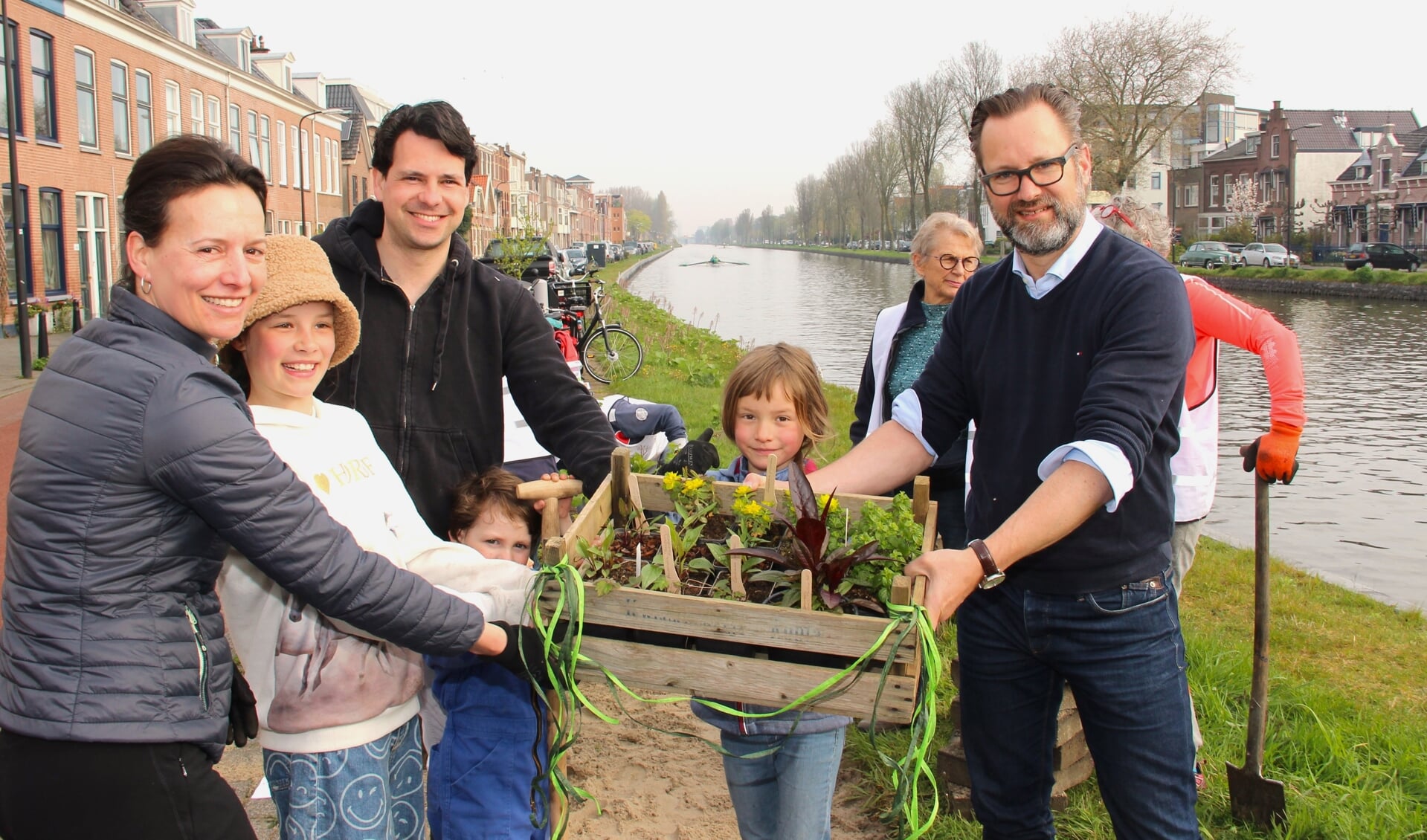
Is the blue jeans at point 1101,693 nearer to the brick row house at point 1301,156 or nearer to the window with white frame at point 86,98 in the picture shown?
the window with white frame at point 86,98

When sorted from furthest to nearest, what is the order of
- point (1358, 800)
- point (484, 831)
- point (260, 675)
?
point (1358, 800) < point (484, 831) < point (260, 675)

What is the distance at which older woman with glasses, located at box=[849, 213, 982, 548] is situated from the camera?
404 centimetres

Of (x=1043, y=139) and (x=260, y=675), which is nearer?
(x=260, y=675)

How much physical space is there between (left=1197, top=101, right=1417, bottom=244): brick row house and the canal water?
26.4 metres

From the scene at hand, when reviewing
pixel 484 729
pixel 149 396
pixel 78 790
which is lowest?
pixel 484 729

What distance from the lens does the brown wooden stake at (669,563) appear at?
208 centimetres

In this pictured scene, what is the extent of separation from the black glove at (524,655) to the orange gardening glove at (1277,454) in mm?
2430

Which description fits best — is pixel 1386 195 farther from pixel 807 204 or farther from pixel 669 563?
pixel 807 204

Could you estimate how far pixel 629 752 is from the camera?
13.0 ft

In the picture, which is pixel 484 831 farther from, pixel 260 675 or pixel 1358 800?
pixel 1358 800

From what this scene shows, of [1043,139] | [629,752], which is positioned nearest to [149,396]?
[1043,139]

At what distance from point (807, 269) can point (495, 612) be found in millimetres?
67548

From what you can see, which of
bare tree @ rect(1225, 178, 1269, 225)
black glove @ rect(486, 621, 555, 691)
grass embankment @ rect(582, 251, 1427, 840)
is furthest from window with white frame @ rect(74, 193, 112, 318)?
bare tree @ rect(1225, 178, 1269, 225)

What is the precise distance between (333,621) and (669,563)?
747mm
